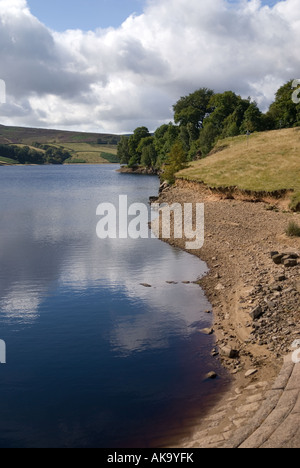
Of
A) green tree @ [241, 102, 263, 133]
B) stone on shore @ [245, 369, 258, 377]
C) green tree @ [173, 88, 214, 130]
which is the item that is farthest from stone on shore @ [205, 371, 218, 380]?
green tree @ [173, 88, 214, 130]

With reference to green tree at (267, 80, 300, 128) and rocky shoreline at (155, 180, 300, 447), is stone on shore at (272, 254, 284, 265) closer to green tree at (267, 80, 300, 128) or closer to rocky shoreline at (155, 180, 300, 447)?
rocky shoreline at (155, 180, 300, 447)

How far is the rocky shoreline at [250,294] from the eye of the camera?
16.8m

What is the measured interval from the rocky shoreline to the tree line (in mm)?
39982

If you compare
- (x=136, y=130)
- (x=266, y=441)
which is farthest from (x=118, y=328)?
(x=136, y=130)

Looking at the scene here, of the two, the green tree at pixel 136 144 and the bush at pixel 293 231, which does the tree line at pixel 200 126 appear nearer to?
the green tree at pixel 136 144

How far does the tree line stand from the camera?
325 feet

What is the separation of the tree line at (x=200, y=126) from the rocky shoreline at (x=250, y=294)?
1574 inches

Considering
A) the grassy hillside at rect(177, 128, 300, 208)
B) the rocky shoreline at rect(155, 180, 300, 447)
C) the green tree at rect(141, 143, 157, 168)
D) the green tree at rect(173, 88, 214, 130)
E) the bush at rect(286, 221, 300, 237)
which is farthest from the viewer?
the green tree at rect(141, 143, 157, 168)

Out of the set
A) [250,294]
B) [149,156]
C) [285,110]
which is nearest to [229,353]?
[250,294]

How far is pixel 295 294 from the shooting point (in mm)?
21750

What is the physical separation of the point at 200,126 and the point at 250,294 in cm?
14354

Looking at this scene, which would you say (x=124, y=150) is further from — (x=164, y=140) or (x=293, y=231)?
(x=293, y=231)
